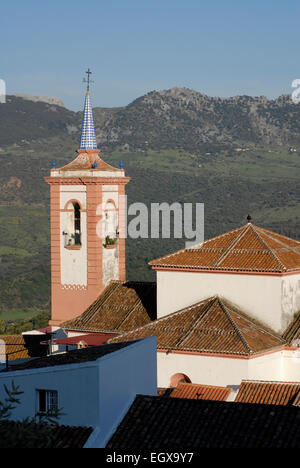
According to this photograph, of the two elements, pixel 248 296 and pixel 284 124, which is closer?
pixel 248 296

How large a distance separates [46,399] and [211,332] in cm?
943

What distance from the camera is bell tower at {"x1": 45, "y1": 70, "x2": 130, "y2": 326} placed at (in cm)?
2920

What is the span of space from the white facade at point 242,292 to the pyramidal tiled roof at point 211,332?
10.9 inches

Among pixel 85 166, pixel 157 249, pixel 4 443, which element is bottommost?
pixel 157 249

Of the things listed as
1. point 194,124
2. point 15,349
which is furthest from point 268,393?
point 194,124

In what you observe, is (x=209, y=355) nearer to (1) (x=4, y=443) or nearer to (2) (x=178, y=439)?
(2) (x=178, y=439)

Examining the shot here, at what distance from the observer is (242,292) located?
78.8 feet

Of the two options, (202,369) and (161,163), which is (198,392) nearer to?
(202,369)

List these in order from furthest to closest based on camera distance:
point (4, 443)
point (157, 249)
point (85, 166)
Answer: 1. point (157, 249)
2. point (85, 166)
3. point (4, 443)

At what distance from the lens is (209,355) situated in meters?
22.2

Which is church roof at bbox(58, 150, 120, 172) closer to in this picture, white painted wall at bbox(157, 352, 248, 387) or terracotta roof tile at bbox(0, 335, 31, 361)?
terracotta roof tile at bbox(0, 335, 31, 361)

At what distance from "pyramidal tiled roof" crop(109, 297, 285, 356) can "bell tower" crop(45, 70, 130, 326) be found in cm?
557

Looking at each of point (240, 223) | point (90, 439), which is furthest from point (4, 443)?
point (240, 223)

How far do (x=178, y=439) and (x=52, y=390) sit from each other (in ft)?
7.01
